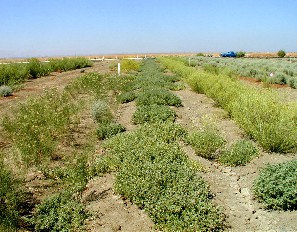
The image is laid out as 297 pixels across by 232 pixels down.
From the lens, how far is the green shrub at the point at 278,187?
218 inches

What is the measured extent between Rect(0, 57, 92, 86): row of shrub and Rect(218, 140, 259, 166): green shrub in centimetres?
1835

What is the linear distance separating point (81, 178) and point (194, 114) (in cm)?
717

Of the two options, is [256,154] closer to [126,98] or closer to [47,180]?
[47,180]

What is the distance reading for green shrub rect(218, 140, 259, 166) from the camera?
7676 millimetres

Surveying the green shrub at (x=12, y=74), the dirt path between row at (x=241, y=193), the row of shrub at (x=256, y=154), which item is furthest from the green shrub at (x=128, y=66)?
the dirt path between row at (x=241, y=193)

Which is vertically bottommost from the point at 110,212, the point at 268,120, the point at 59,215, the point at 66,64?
the point at 66,64

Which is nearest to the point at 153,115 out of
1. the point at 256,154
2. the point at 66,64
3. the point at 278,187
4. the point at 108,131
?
the point at 108,131

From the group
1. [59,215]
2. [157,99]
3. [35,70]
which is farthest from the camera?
[35,70]

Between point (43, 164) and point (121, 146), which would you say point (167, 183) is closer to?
point (121, 146)

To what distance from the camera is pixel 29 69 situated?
1260 inches

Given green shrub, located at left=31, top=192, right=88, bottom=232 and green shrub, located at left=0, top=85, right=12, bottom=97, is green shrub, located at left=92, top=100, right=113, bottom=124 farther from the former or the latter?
green shrub, located at left=0, top=85, right=12, bottom=97

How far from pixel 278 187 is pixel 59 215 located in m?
3.27

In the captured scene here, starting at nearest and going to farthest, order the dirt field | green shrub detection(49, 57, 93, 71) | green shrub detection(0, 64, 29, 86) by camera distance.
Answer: the dirt field → green shrub detection(0, 64, 29, 86) → green shrub detection(49, 57, 93, 71)

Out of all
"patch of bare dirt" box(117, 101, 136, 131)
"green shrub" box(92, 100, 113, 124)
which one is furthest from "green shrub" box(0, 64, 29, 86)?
"green shrub" box(92, 100, 113, 124)
